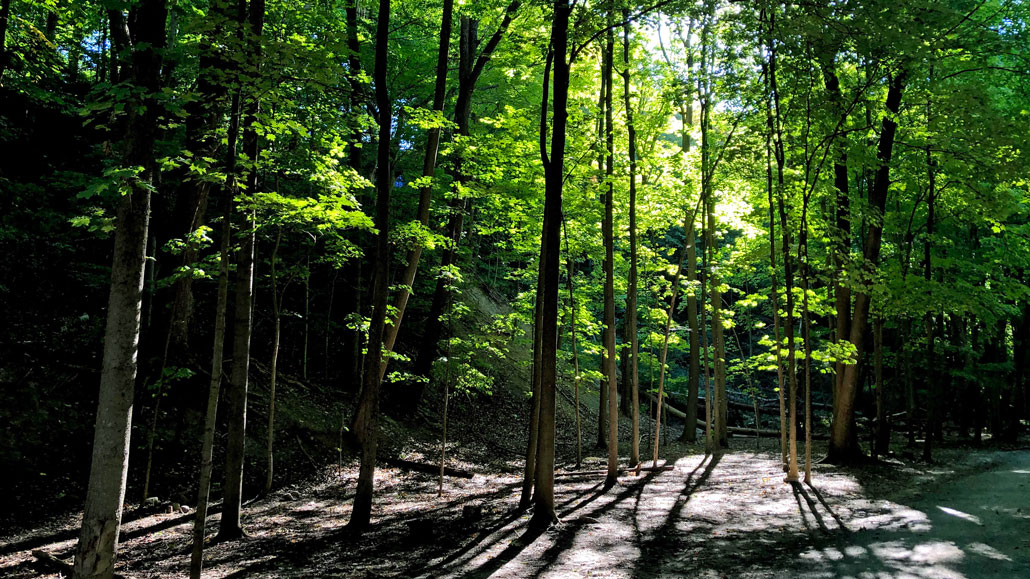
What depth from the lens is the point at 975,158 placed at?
34.7 feet

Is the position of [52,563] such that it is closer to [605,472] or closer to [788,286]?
[605,472]

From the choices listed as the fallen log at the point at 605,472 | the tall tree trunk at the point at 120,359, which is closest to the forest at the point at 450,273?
the tall tree trunk at the point at 120,359

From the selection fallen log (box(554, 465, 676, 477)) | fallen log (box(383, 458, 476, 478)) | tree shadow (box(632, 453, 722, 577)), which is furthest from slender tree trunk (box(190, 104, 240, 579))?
fallen log (box(554, 465, 676, 477))

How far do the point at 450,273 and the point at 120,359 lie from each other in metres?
5.67

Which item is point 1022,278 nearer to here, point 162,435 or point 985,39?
point 985,39

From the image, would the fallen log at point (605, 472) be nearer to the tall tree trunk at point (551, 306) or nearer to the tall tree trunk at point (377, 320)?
the tall tree trunk at point (551, 306)

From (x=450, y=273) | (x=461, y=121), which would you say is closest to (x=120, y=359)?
(x=450, y=273)

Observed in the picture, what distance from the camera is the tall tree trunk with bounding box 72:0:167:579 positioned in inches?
182

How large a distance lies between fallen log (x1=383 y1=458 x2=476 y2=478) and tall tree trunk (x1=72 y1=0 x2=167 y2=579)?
7705 mm

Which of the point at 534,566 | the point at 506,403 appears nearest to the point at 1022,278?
the point at 506,403

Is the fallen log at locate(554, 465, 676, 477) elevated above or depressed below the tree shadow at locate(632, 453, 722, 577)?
below

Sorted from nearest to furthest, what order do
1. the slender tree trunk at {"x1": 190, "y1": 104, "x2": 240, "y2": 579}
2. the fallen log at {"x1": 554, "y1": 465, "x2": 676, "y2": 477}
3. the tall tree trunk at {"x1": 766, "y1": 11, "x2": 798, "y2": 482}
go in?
the slender tree trunk at {"x1": 190, "y1": 104, "x2": 240, "y2": 579}
the tall tree trunk at {"x1": 766, "y1": 11, "x2": 798, "y2": 482}
the fallen log at {"x1": 554, "y1": 465, "x2": 676, "y2": 477}

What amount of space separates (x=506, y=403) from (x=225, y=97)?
1532 cm

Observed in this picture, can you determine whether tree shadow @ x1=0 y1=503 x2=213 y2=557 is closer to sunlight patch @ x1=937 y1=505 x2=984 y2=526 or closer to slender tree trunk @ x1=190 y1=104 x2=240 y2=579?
slender tree trunk @ x1=190 y1=104 x2=240 y2=579
